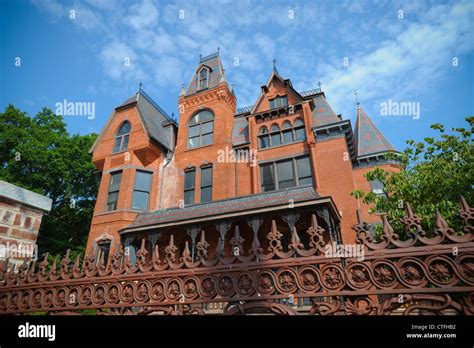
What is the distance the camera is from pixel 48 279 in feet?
11.5

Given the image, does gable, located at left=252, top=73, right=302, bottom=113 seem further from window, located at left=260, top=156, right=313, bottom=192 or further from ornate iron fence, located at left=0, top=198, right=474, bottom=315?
ornate iron fence, located at left=0, top=198, right=474, bottom=315

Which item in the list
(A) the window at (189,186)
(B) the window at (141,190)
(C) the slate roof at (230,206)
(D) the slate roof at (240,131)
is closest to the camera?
(C) the slate roof at (230,206)

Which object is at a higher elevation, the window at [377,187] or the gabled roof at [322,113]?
the gabled roof at [322,113]

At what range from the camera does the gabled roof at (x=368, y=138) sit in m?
17.2

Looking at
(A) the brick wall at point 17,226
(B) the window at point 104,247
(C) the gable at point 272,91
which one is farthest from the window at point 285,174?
(A) the brick wall at point 17,226

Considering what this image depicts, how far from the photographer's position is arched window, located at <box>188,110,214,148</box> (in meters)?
18.8

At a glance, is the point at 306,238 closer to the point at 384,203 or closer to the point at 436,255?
the point at 384,203

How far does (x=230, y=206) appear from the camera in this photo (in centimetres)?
1327

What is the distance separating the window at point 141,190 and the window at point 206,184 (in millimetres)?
3616

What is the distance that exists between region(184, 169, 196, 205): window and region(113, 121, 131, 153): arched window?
4.76 metres

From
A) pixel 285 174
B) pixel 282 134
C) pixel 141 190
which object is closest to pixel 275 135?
pixel 282 134

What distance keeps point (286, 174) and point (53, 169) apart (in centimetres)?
2384

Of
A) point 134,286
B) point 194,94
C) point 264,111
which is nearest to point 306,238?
point 264,111

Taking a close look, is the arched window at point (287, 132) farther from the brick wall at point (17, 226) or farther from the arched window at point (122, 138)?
the brick wall at point (17, 226)
